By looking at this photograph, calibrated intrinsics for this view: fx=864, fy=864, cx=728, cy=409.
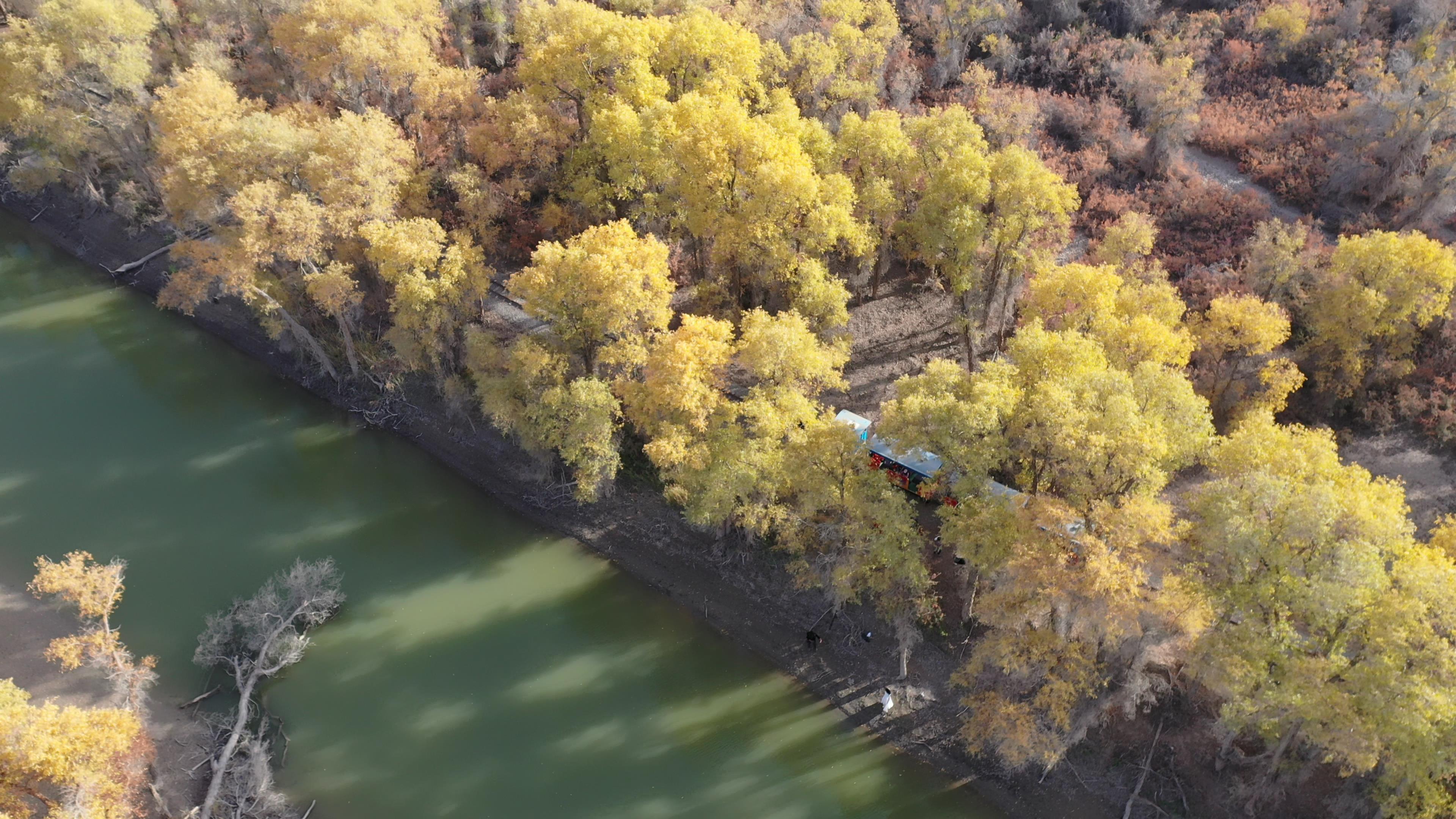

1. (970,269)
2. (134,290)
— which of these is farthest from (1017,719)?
(134,290)

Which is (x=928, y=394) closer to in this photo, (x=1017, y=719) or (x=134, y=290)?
(x=1017, y=719)

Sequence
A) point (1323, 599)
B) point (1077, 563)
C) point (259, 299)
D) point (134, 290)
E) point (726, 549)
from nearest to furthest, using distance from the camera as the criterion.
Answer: point (1323, 599) → point (1077, 563) → point (726, 549) → point (259, 299) → point (134, 290)

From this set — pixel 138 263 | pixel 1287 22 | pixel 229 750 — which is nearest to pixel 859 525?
pixel 229 750

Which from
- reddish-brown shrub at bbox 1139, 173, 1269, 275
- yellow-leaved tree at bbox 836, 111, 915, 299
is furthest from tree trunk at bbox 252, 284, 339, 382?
reddish-brown shrub at bbox 1139, 173, 1269, 275

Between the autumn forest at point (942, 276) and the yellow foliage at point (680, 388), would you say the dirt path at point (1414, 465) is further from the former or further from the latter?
the yellow foliage at point (680, 388)

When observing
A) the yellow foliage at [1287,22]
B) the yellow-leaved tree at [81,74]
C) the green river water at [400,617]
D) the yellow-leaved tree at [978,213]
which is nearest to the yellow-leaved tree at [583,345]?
the green river water at [400,617]

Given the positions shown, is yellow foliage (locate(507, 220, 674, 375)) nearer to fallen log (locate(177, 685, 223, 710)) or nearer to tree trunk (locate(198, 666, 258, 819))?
tree trunk (locate(198, 666, 258, 819))

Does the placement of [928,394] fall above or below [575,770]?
above
